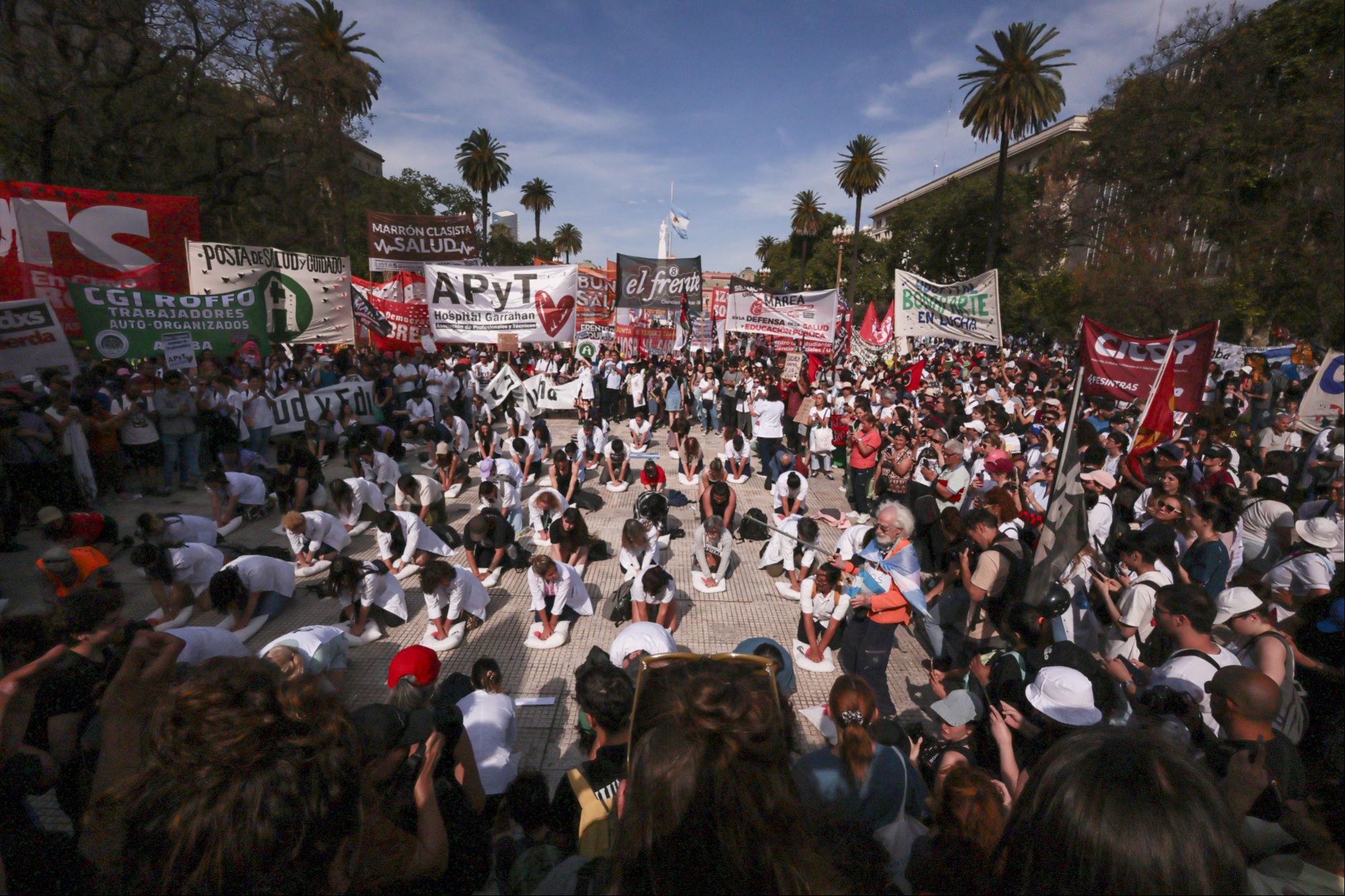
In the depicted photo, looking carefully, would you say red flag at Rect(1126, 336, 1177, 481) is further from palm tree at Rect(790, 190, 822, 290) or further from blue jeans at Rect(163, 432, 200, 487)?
palm tree at Rect(790, 190, 822, 290)

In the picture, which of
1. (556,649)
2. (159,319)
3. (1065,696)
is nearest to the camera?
(1065,696)

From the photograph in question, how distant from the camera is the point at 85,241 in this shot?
11078 millimetres

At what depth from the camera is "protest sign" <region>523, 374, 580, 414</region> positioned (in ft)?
45.5

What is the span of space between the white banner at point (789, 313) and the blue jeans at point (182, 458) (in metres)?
9.99

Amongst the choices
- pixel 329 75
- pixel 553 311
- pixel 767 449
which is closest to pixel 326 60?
pixel 329 75

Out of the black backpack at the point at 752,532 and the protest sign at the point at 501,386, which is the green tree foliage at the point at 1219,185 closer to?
the black backpack at the point at 752,532

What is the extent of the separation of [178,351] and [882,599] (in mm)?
11008

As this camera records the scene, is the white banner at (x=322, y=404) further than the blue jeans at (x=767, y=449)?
No

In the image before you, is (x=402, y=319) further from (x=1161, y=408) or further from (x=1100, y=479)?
(x=1161, y=408)

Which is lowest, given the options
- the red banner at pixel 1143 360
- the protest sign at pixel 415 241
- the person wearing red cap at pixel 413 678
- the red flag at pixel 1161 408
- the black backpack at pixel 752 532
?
the black backpack at pixel 752 532

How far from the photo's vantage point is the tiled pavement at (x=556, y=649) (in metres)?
4.64

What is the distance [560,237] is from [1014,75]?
59.6 m

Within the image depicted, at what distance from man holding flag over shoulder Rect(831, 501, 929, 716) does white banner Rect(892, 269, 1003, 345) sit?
650 centimetres

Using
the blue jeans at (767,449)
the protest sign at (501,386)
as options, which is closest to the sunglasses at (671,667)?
the blue jeans at (767,449)
